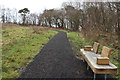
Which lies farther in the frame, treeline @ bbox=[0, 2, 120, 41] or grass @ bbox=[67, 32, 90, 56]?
treeline @ bbox=[0, 2, 120, 41]

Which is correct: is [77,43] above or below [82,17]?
below

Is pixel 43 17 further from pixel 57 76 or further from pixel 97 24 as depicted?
pixel 57 76

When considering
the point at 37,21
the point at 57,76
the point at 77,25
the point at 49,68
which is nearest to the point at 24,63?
the point at 49,68

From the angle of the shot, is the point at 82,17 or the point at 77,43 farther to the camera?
the point at 82,17

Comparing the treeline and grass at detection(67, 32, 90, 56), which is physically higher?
the treeline

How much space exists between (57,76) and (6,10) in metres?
43.4

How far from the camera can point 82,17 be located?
29.5 m

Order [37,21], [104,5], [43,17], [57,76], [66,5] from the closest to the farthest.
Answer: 1. [57,76]
2. [104,5]
3. [66,5]
4. [43,17]
5. [37,21]

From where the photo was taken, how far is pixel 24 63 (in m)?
5.26

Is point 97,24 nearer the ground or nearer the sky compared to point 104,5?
nearer the ground

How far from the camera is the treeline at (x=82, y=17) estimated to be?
11.2 metres

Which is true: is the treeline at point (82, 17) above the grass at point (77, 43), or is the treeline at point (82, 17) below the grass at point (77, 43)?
above

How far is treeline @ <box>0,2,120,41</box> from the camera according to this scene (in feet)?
36.6

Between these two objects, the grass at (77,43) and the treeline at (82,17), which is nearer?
the grass at (77,43)
